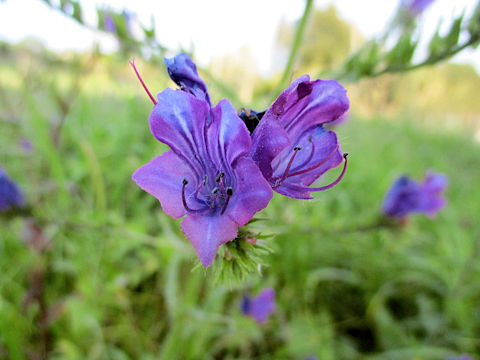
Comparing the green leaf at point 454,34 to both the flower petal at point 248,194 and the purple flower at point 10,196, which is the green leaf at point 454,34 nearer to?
the flower petal at point 248,194

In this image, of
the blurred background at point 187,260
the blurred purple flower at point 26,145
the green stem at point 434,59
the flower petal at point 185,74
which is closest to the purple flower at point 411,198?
the blurred background at point 187,260

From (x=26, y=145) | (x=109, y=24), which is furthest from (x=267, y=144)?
(x=26, y=145)

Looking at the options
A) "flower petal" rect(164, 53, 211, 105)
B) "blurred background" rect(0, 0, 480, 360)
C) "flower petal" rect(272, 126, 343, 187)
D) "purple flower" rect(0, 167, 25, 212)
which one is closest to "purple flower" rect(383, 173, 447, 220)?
"blurred background" rect(0, 0, 480, 360)

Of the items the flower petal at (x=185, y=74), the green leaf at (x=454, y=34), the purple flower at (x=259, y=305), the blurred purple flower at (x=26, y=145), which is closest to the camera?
the flower petal at (x=185, y=74)

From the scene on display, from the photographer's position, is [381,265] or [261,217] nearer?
[261,217]

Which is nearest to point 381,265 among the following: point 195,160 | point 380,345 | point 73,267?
point 380,345

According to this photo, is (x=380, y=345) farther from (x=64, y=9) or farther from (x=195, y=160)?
(x=64, y=9)

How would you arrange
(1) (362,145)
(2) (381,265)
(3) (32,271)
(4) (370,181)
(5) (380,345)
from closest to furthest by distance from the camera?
(3) (32,271) < (5) (380,345) < (2) (381,265) < (4) (370,181) < (1) (362,145)
